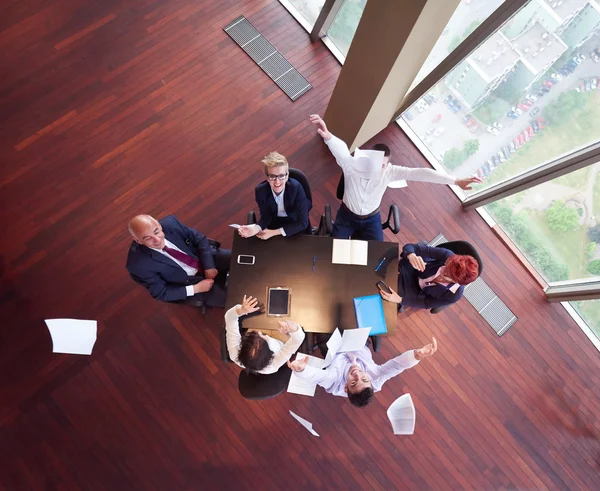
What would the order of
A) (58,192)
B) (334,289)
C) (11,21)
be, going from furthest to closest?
1. (11,21)
2. (58,192)
3. (334,289)

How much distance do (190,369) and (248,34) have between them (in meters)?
3.66

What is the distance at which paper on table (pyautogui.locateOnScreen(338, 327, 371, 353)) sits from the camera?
2.72 metres

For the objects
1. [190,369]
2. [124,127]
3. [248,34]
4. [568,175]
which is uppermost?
[568,175]

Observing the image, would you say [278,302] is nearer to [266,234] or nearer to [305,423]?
[266,234]

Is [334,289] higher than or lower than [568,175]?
lower

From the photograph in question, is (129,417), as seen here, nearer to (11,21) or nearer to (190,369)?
(190,369)

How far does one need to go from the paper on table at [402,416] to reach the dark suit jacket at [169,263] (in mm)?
1989

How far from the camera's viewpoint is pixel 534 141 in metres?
3.50

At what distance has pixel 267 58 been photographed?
4.57m

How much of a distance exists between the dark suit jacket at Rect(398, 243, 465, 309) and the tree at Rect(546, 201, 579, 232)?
1.55 metres

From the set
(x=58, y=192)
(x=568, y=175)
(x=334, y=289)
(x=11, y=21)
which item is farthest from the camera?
(x=11, y=21)

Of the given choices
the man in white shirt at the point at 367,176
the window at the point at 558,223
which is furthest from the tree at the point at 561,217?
the man in white shirt at the point at 367,176

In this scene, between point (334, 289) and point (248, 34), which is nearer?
point (334, 289)

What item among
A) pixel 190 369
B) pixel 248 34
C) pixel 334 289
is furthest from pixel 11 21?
pixel 334 289
